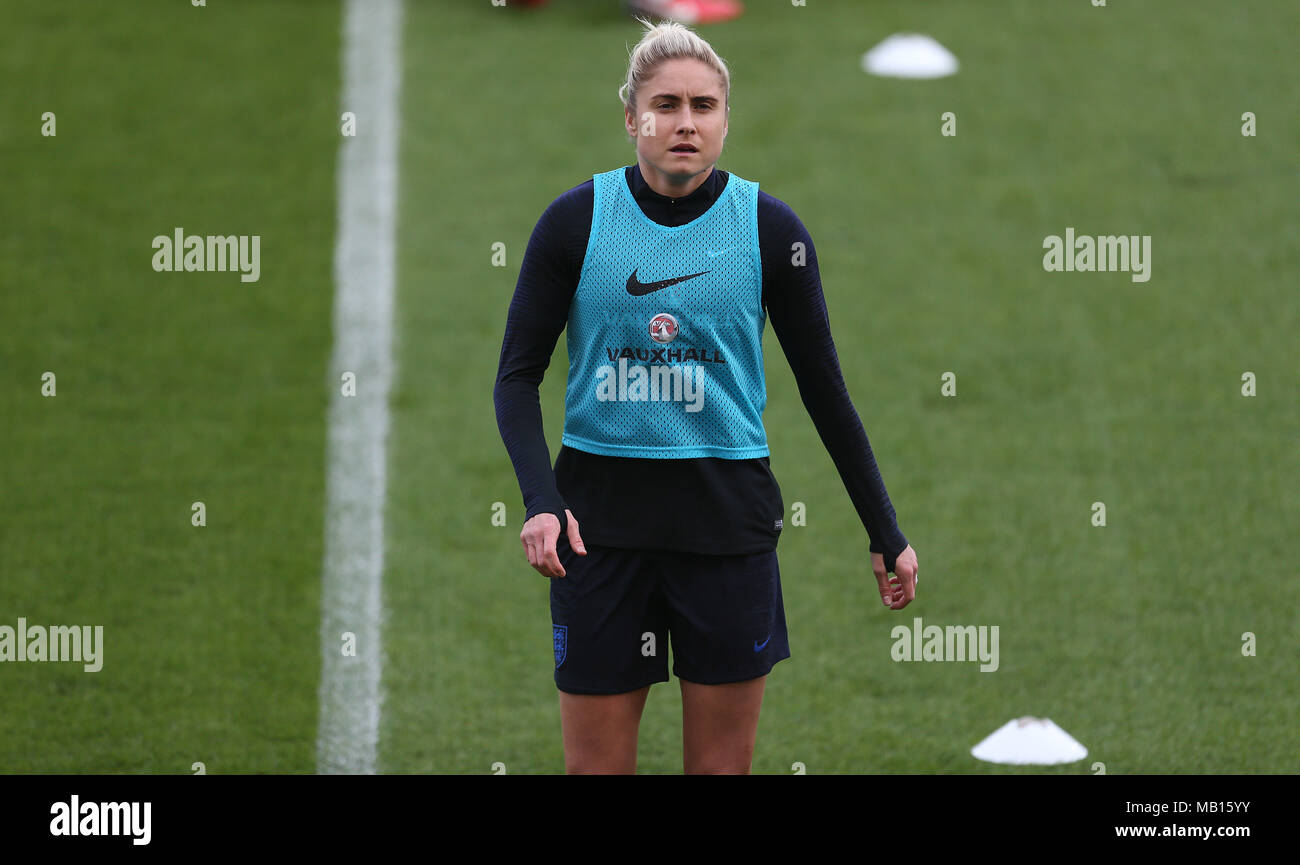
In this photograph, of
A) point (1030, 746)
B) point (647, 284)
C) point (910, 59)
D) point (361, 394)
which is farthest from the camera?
point (910, 59)

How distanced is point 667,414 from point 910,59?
8.72 meters

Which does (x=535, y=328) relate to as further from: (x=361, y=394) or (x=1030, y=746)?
(x=361, y=394)

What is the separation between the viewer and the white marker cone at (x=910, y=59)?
1153cm

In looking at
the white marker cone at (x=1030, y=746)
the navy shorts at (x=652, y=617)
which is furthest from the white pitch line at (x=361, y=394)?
the navy shorts at (x=652, y=617)

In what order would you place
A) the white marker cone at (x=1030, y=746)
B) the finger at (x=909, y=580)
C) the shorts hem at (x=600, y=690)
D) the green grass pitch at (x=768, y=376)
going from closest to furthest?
1. the shorts hem at (x=600, y=690)
2. the finger at (x=909, y=580)
3. the white marker cone at (x=1030, y=746)
4. the green grass pitch at (x=768, y=376)

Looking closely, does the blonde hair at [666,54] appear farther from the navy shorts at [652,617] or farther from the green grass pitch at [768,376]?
the green grass pitch at [768,376]

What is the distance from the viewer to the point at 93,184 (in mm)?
10117

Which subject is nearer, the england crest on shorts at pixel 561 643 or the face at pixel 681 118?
the face at pixel 681 118

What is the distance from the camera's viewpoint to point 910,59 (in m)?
11.6

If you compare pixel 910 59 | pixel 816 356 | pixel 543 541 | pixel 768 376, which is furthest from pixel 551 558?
pixel 910 59

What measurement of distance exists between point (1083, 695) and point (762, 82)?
659 centimetres

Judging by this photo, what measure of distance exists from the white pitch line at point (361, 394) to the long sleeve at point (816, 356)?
2.36 metres

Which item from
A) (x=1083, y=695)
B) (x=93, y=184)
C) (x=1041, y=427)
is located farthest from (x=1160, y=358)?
(x=93, y=184)
